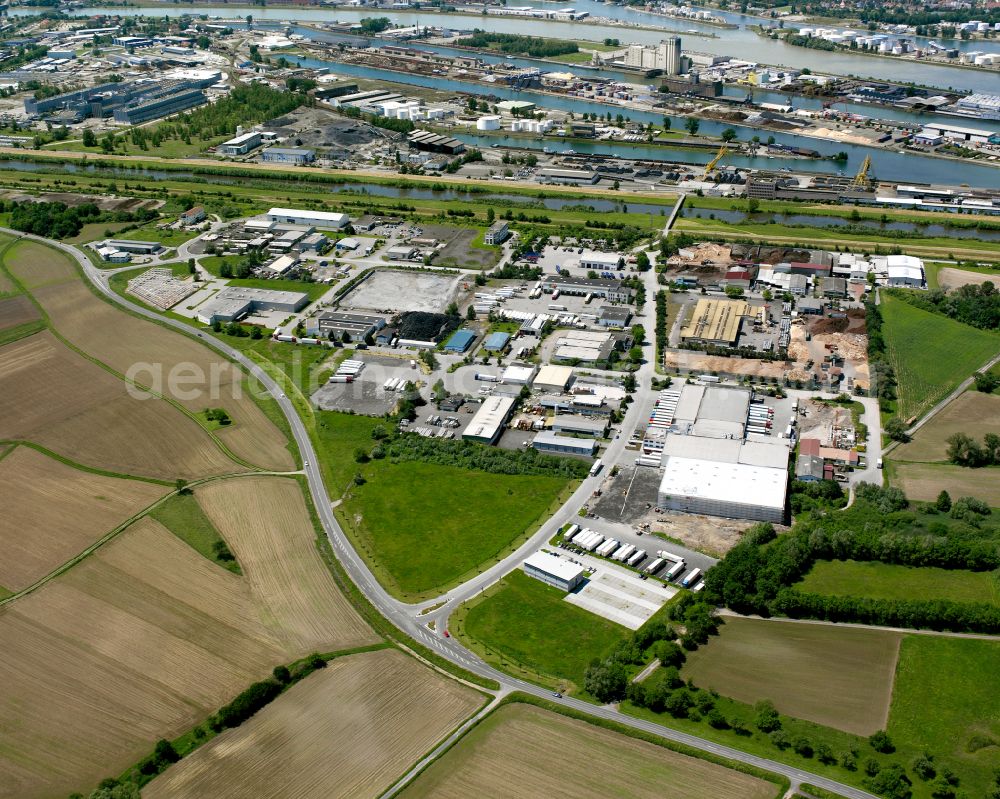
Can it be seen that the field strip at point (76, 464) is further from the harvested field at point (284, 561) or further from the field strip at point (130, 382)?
the field strip at point (130, 382)

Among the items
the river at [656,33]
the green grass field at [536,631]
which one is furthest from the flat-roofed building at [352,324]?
the river at [656,33]

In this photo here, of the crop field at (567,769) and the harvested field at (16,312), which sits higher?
the harvested field at (16,312)

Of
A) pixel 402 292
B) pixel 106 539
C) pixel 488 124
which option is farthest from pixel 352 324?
pixel 488 124

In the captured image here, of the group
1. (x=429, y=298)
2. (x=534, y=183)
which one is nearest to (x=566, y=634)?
(x=429, y=298)

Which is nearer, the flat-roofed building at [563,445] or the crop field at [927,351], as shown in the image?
the flat-roofed building at [563,445]

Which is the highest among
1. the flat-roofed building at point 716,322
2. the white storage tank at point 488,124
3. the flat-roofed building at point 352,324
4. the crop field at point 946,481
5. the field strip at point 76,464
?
the white storage tank at point 488,124

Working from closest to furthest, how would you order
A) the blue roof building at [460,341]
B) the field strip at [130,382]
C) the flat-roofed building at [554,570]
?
1. the flat-roofed building at [554,570]
2. the field strip at [130,382]
3. the blue roof building at [460,341]

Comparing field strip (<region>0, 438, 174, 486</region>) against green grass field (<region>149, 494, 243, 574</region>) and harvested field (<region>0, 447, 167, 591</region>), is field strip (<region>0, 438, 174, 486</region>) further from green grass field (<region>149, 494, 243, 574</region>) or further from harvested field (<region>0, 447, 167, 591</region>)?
green grass field (<region>149, 494, 243, 574</region>)
